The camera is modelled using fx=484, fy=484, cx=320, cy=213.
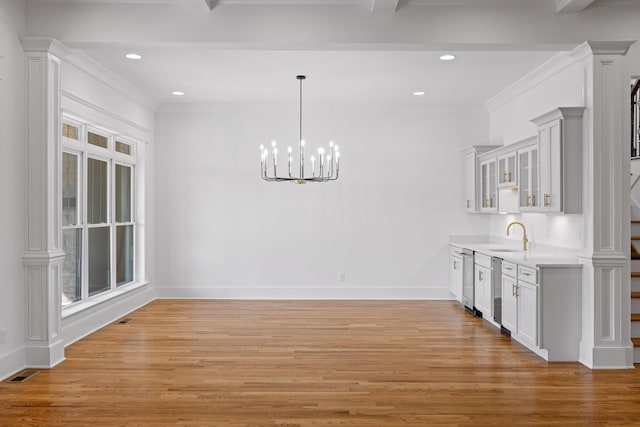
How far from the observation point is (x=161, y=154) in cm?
755

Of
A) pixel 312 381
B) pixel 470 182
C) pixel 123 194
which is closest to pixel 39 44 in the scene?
Result: pixel 123 194

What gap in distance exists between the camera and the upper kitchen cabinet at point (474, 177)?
6.96 metres

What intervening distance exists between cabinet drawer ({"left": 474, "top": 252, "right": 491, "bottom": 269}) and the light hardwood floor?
2.38ft

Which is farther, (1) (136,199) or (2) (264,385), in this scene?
(1) (136,199)

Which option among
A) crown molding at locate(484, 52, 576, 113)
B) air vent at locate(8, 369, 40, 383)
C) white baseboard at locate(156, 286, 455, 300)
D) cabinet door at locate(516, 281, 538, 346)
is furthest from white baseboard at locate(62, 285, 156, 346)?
crown molding at locate(484, 52, 576, 113)

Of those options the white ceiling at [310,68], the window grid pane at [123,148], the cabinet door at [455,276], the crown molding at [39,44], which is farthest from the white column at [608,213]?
the window grid pane at [123,148]

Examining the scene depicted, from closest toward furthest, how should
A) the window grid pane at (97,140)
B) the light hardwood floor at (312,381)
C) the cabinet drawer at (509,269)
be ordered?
1. the light hardwood floor at (312,381)
2. the cabinet drawer at (509,269)
3. the window grid pane at (97,140)

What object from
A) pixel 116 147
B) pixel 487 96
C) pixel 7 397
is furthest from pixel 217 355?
pixel 487 96

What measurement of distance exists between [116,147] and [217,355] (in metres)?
3.34

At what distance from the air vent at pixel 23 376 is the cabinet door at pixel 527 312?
4.34m

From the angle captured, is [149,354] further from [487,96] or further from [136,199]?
[487,96]

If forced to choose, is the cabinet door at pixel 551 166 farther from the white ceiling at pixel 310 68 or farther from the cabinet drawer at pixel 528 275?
the white ceiling at pixel 310 68

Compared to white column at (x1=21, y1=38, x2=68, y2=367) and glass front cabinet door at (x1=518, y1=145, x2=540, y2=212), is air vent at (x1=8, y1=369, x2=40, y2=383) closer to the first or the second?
white column at (x1=21, y1=38, x2=68, y2=367)

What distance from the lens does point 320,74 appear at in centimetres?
582
